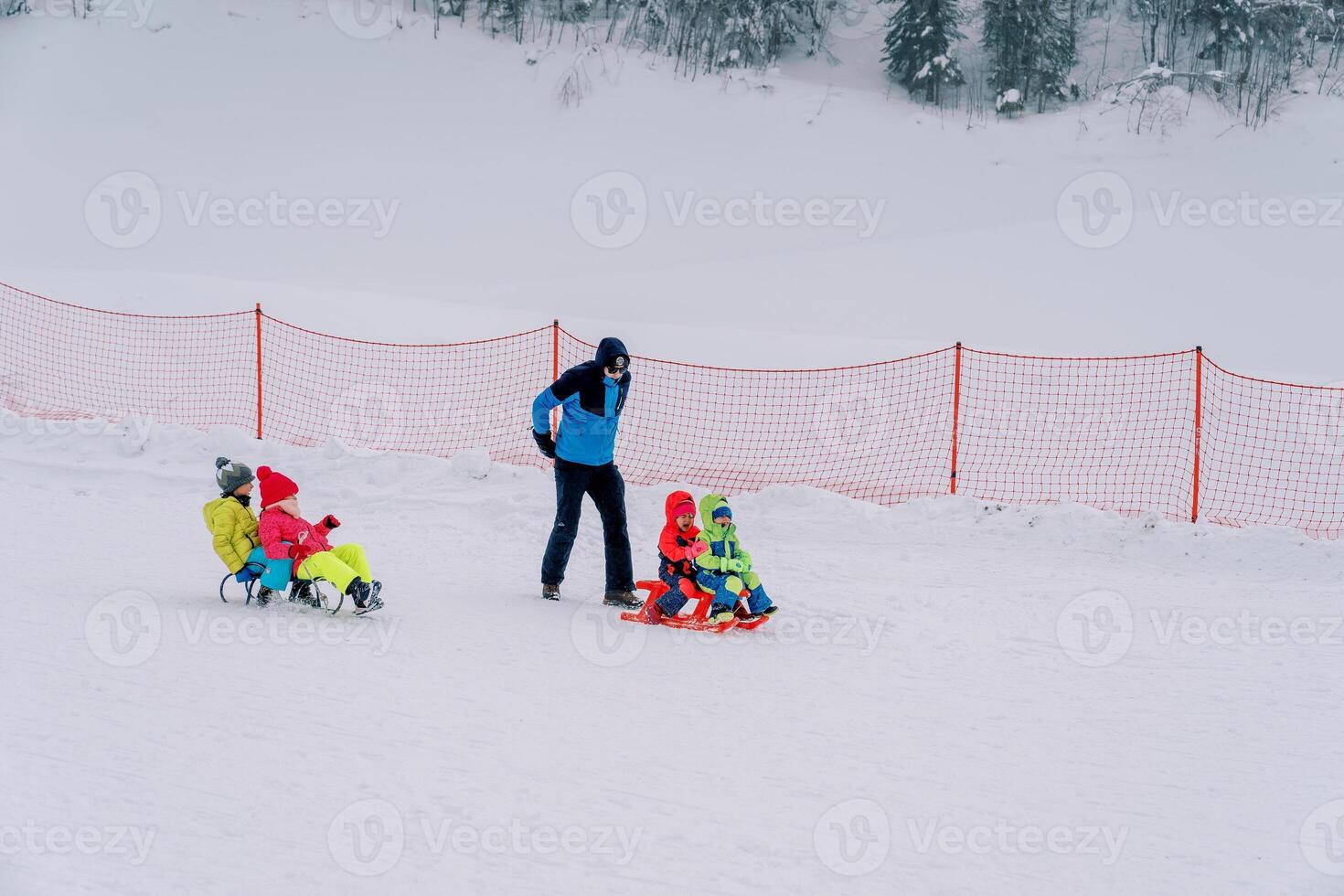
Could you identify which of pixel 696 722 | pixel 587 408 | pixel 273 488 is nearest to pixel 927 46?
pixel 587 408

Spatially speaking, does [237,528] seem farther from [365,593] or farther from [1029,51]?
[1029,51]

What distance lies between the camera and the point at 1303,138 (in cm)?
2583

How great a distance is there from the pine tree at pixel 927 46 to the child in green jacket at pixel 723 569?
2457 cm

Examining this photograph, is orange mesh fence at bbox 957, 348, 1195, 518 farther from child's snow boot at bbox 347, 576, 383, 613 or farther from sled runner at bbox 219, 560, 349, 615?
sled runner at bbox 219, 560, 349, 615

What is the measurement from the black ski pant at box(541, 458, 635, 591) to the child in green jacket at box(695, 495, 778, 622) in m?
0.78

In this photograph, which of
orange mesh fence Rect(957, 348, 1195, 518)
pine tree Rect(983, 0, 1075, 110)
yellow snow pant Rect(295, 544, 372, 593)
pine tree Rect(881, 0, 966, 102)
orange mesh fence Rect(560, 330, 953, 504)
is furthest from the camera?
pine tree Rect(983, 0, 1075, 110)

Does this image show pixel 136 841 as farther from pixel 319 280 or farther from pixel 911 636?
pixel 319 280

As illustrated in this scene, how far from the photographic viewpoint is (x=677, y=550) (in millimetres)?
7379

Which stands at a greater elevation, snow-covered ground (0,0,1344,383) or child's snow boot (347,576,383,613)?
snow-covered ground (0,0,1344,383)

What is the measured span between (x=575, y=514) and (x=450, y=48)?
25777 millimetres

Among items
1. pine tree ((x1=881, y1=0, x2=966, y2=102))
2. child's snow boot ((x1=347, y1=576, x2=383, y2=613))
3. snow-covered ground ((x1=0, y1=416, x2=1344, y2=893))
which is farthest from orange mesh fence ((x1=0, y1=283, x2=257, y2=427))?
pine tree ((x1=881, y1=0, x2=966, y2=102))

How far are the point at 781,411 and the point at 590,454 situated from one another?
672 cm

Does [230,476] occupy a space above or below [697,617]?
above

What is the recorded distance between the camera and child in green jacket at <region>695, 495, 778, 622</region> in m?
7.18
